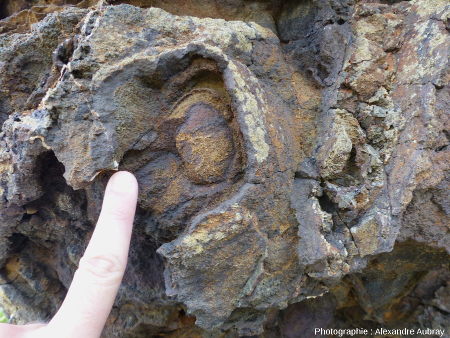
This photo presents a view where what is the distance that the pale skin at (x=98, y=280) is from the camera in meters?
1.12

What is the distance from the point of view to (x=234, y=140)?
1.46m

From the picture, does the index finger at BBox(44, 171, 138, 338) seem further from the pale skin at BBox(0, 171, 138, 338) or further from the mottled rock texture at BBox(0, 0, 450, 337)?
the mottled rock texture at BBox(0, 0, 450, 337)

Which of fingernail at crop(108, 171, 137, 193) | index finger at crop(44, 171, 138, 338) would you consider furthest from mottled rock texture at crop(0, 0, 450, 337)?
index finger at crop(44, 171, 138, 338)

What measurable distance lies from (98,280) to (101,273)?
0.02 m

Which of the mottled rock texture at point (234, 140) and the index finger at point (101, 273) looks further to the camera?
the mottled rock texture at point (234, 140)

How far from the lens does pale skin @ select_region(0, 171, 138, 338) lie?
1.12 metres

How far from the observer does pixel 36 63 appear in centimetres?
170

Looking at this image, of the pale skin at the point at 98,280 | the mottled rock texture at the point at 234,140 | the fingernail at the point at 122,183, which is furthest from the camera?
the mottled rock texture at the point at 234,140

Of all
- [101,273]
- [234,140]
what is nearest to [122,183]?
[101,273]

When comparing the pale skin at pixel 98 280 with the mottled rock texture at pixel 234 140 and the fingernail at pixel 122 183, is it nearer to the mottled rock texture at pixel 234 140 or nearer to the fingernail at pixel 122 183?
the fingernail at pixel 122 183

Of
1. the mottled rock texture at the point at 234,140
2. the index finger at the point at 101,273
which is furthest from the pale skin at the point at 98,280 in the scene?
the mottled rock texture at the point at 234,140

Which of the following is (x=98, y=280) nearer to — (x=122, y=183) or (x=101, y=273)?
(x=101, y=273)

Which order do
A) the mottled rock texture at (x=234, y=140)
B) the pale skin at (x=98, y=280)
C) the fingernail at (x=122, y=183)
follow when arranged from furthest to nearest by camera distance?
the mottled rock texture at (x=234, y=140) → the fingernail at (x=122, y=183) → the pale skin at (x=98, y=280)

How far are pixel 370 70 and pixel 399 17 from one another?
37 cm
